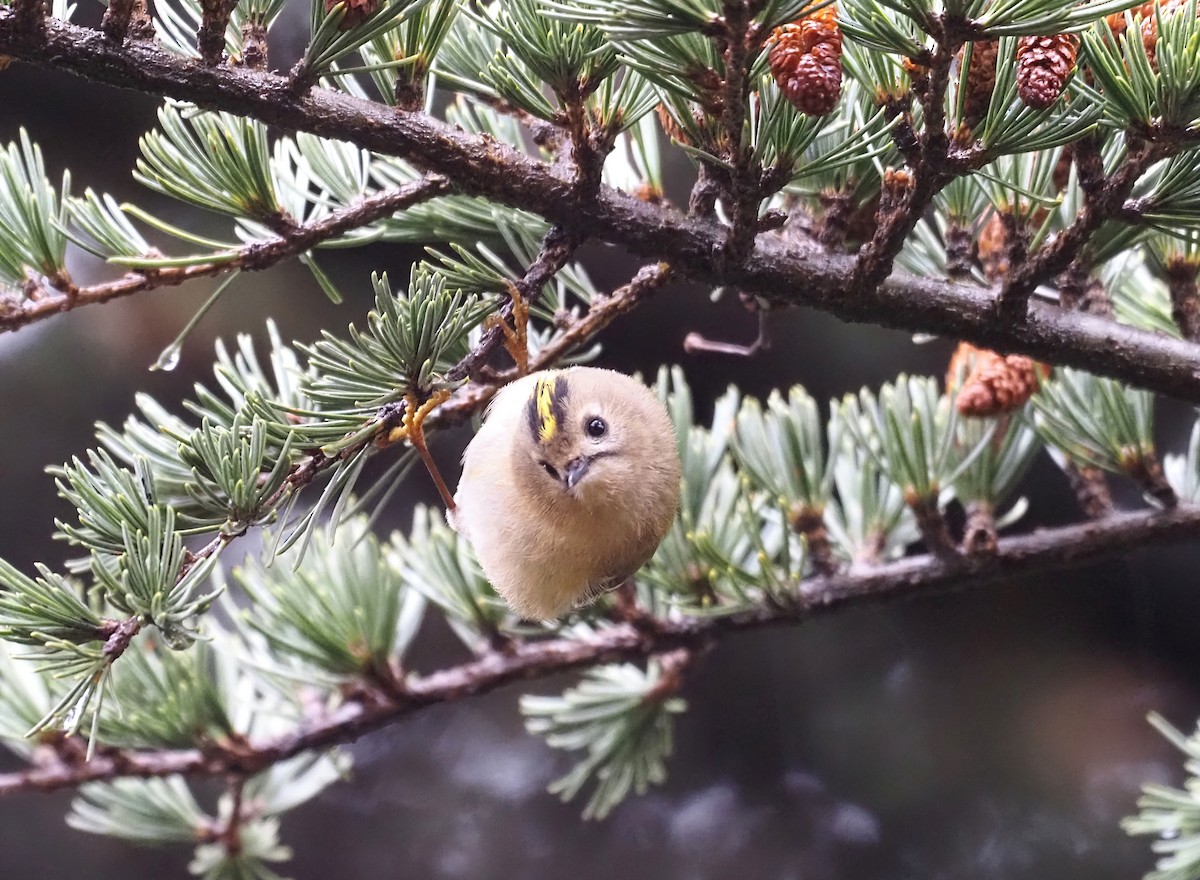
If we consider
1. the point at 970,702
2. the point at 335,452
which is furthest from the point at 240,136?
the point at 970,702

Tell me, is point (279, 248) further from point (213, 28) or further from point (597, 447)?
point (597, 447)

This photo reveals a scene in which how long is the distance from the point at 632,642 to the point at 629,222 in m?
0.32

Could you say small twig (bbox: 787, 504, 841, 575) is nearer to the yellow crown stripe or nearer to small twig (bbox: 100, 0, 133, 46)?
the yellow crown stripe

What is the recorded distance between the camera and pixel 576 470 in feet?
1.76

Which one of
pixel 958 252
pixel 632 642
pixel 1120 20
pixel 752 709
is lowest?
pixel 752 709

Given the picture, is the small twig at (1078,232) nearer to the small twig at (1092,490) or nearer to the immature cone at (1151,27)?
the immature cone at (1151,27)

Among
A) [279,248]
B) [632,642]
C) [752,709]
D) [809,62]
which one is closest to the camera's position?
[809,62]

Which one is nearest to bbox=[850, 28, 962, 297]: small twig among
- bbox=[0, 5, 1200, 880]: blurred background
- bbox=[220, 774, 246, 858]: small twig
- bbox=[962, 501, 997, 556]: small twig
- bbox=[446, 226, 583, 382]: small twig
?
bbox=[446, 226, 583, 382]: small twig

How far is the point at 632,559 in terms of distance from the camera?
1.77 feet

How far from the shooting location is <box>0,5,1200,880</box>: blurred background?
70 cm

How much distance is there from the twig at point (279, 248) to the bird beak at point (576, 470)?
19cm

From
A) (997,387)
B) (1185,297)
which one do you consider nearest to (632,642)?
(997,387)

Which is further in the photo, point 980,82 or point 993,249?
point 993,249

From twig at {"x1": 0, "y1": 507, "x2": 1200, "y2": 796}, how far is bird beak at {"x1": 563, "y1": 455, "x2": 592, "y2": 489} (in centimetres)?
14
